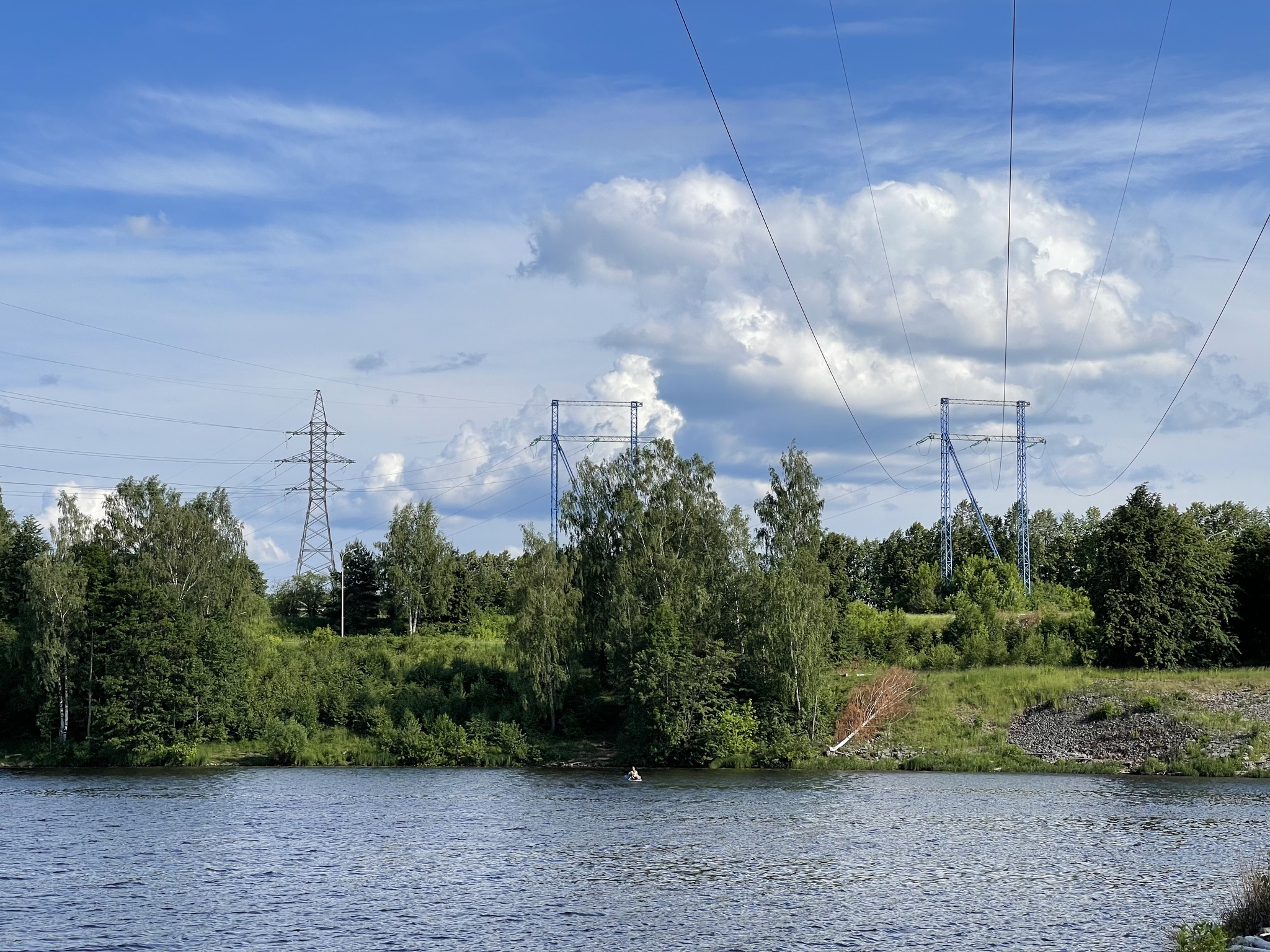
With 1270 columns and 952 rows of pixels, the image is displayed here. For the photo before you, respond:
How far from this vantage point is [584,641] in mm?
91000

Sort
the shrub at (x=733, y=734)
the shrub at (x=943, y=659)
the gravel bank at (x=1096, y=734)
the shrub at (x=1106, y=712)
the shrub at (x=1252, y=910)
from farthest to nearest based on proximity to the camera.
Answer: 1. the shrub at (x=943, y=659)
2. the shrub at (x=733, y=734)
3. the shrub at (x=1106, y=712)
4. the gravel bank at (x=1096, y=734)
5. the shrub at (x=1252, y=910)

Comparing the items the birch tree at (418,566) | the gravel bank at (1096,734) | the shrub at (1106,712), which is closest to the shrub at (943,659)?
the gravel bank at (1096,734)

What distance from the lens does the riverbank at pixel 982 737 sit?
253ft

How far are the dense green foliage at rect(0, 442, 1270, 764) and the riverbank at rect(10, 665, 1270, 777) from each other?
16.9 inches

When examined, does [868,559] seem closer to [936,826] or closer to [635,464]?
[635,464]

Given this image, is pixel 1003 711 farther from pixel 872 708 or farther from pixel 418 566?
pixel 418 566

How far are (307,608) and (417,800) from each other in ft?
228

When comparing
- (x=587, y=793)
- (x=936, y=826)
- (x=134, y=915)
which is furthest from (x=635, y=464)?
(x=134, y=915)

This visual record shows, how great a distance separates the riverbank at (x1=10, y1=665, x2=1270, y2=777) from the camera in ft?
253

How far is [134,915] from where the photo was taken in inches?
1291

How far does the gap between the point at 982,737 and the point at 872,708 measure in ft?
25.9

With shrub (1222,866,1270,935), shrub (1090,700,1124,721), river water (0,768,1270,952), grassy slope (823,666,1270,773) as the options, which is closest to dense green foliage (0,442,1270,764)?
grassy slope (823,666,1270,773)

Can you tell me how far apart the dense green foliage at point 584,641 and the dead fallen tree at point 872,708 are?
4.81 feet

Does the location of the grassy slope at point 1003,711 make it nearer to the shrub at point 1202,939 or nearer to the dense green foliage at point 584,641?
the dense green foliage at point 584,641
